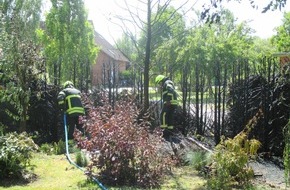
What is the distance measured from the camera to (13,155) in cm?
726

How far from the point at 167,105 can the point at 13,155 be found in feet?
19.8

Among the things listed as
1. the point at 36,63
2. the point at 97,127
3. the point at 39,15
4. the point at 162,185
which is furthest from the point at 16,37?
the point at 39,15

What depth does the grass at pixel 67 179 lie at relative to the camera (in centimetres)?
701

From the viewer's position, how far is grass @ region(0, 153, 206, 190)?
7015mm

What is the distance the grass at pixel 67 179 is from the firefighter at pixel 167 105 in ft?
12.8

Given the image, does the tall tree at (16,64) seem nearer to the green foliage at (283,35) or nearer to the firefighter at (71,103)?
the firefighter at (71,103)

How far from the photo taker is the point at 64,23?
2511 centimetres

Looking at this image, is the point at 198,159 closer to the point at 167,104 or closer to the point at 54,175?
the point at 54,175

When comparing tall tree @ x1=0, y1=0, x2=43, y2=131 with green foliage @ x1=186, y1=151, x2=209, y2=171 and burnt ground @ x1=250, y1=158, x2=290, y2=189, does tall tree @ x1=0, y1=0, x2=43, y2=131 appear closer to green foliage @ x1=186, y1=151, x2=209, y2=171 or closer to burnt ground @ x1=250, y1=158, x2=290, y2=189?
green foliage @ x1=186, y1=151, x2=209, y2=171

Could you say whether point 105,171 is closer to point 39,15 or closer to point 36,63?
point 36,63

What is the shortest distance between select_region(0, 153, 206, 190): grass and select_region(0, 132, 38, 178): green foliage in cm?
24

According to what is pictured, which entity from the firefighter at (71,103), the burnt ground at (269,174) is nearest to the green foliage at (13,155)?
the firefighter at (71,103)

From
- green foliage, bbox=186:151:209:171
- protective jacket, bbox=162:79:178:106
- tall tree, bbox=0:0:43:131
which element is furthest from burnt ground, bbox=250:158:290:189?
tall tree, bbox=0:0:43:131

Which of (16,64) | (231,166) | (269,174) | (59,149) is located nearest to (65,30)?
(16,64)
